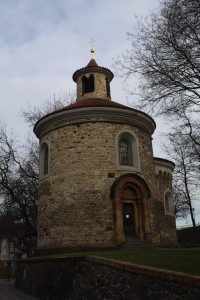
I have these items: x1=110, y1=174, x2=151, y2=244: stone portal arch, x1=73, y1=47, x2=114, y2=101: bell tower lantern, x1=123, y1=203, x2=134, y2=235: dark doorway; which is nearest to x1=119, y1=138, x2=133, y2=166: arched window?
x1=110, y1=174, x2=151, y2=244: stone portal arch

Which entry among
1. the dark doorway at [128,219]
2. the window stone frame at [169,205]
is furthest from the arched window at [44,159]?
the window stone frame at [169,205]

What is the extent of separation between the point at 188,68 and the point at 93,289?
301 inches

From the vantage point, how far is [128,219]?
1792cm

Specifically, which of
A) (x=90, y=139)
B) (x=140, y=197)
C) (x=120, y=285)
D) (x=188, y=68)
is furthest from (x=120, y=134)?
(x=120, y=285)

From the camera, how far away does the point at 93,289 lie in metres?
10.2

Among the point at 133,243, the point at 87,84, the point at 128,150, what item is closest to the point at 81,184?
the point at 128,150

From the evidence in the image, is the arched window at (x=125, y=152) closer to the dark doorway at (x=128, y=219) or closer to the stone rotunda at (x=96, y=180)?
the stone rotunda at (x=96, y=180)

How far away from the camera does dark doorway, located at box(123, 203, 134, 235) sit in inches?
698

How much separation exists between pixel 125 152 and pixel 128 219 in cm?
351

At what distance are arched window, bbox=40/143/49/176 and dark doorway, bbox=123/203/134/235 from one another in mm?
4879

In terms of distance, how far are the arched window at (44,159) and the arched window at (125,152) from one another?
13.8 feet

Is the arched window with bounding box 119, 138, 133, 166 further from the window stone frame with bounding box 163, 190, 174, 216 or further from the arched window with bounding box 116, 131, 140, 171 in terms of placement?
the window stone frame with bounding box 163, 190, 174, 216

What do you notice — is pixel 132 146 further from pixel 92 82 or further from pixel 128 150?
pixel 92 82

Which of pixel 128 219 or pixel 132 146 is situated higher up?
pixel 132 146
